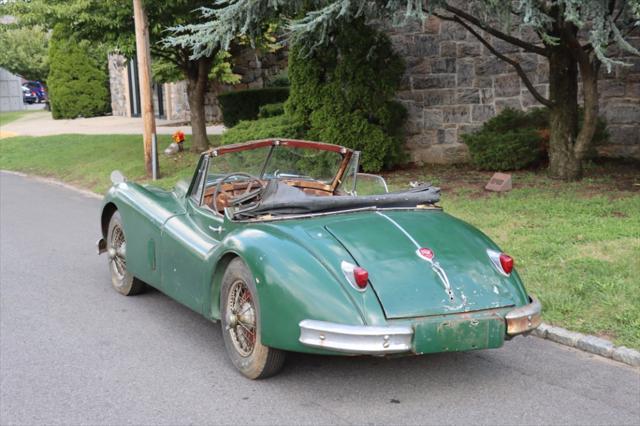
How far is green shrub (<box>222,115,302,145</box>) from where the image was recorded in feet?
39.9

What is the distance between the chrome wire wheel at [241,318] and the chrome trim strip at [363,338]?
66 cm

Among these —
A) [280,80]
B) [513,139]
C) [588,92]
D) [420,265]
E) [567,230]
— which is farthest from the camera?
[280,80]

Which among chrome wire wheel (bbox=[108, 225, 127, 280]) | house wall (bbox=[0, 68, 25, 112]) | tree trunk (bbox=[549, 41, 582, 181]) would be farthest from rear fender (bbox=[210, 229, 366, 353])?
house wall (bbox=[0, 68, 25, 112])

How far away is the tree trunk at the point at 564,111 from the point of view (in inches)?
402

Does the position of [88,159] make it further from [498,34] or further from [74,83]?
[74,83]

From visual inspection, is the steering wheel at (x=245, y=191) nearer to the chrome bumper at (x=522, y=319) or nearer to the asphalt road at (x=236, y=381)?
the asphalt road at (x=236, y=381)

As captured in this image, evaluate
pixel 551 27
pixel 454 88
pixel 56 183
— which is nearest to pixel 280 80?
pixel 56 183

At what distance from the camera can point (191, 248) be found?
5129 millimetres

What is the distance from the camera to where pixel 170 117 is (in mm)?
26750

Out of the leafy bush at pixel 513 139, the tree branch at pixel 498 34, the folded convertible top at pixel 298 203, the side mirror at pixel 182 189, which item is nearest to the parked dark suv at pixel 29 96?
the leafy bush at pixel 513 139

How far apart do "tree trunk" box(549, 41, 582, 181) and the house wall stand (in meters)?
38.4

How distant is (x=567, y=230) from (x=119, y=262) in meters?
4.37

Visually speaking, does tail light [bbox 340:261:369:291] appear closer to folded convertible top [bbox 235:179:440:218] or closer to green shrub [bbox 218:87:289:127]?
folded convertible top [bbox 235:179:440:218]

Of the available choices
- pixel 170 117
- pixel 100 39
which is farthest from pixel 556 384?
pixel 170 117
